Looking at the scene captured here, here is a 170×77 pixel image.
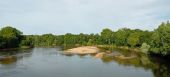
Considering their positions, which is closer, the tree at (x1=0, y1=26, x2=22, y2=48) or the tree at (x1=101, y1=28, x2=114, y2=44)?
the tree at (x1=0, y1=26, x2=22, y2=48)

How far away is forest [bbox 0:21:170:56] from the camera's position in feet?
213

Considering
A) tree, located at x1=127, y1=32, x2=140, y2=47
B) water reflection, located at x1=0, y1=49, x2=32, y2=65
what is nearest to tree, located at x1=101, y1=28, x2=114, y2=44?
tree, located at x1=127, y1=32, x2=140, y2=47

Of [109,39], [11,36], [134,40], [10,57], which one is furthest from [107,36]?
[10,57]

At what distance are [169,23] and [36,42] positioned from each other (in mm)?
116553

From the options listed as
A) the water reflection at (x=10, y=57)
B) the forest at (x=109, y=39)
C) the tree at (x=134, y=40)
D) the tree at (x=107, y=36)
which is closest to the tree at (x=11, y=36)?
the forest at (x=109, y=39)

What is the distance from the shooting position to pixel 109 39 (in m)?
150

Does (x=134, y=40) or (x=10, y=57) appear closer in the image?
(x=10, y=57)


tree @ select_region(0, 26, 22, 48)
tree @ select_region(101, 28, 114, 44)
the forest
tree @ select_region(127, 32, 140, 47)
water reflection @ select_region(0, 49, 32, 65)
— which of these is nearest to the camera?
the forest

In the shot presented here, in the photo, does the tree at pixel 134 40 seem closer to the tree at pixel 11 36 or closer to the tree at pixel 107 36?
the tree at pixel 107 36

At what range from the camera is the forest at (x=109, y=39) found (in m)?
64.9

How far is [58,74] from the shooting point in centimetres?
4856

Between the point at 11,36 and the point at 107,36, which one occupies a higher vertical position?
the point at 11,36

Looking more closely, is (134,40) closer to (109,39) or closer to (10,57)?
(109,39)

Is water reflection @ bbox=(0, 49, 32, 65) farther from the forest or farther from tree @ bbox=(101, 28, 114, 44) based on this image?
tree @ bbox=(101, 28, 114, 44)
